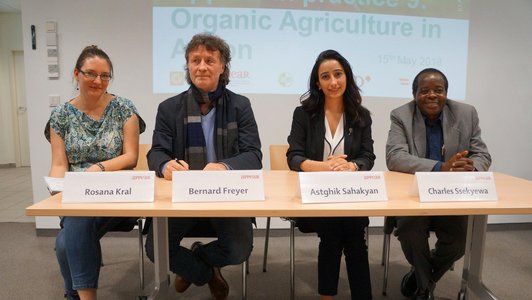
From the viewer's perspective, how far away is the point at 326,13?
2926 millimetres

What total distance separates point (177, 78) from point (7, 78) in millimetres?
5202

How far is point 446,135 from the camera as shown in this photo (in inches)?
73.3

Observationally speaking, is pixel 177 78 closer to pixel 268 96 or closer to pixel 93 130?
pixel 268 96

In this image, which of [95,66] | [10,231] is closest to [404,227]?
[95,66]

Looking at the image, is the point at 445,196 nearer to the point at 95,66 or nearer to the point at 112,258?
the point at 95,66

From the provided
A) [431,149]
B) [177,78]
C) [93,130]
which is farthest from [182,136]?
[177,78]

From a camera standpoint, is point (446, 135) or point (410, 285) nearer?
point (446, 135)

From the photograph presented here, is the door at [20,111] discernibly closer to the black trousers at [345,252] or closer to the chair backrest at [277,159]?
the chair backrest at [277,159]

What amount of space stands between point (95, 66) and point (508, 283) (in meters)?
2.70

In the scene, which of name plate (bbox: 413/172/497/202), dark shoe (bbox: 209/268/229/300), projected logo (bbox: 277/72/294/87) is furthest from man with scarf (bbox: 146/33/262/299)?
projected logo (bbox: 277/72/294/87)

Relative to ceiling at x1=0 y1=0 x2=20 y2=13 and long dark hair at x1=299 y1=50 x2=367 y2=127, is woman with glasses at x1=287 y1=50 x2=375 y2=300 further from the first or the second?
ceiling at x1=0 y1=0 x2=20 y2=13

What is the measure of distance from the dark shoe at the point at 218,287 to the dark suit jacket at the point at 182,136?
2.23 feet

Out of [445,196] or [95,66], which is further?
[95,66]

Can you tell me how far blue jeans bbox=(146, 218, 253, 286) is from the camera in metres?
1.68
